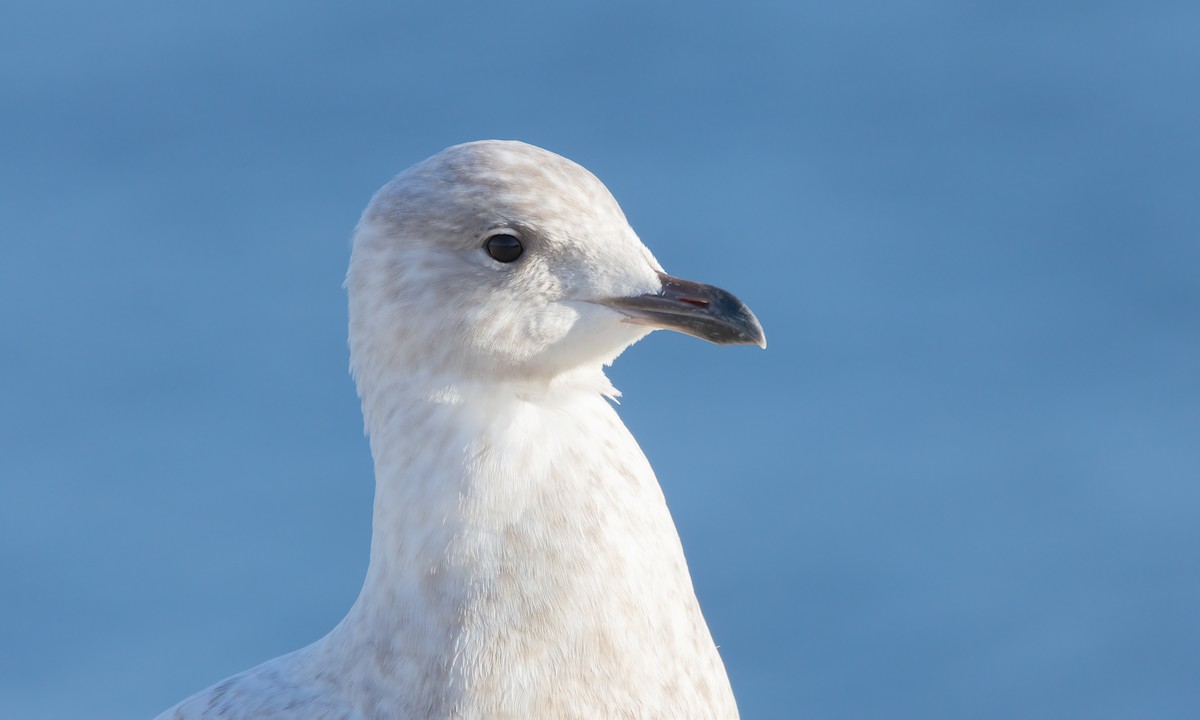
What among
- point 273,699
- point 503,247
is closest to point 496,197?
point 503,247

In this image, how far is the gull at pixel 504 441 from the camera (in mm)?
2383

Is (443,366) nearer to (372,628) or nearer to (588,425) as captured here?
(588,425)

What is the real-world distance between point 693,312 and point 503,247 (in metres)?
0.29

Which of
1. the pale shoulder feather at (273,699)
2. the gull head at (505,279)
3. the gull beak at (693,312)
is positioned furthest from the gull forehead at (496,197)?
the pale shoulder feather at (273,699)

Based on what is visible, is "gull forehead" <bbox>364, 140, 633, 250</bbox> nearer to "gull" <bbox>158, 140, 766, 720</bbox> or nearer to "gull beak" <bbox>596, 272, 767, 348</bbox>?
"gull" <bbox>158, 140, 766, 720</bbox>

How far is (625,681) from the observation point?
8.05ft

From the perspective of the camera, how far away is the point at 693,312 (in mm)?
2416

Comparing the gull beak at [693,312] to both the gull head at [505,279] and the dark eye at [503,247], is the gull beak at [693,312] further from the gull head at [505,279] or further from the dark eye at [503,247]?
the dark eye at [503,247]

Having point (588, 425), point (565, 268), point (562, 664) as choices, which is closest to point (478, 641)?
point (562, 664)

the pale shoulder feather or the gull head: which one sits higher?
the gull head

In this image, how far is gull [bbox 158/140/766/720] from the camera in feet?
7.82

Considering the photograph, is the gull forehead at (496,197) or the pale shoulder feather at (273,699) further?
the pale shoulder feather at (273,699)

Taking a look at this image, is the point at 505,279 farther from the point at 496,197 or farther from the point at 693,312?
the point at 693,312

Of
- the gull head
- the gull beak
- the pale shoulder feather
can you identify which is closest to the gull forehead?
the gull head
